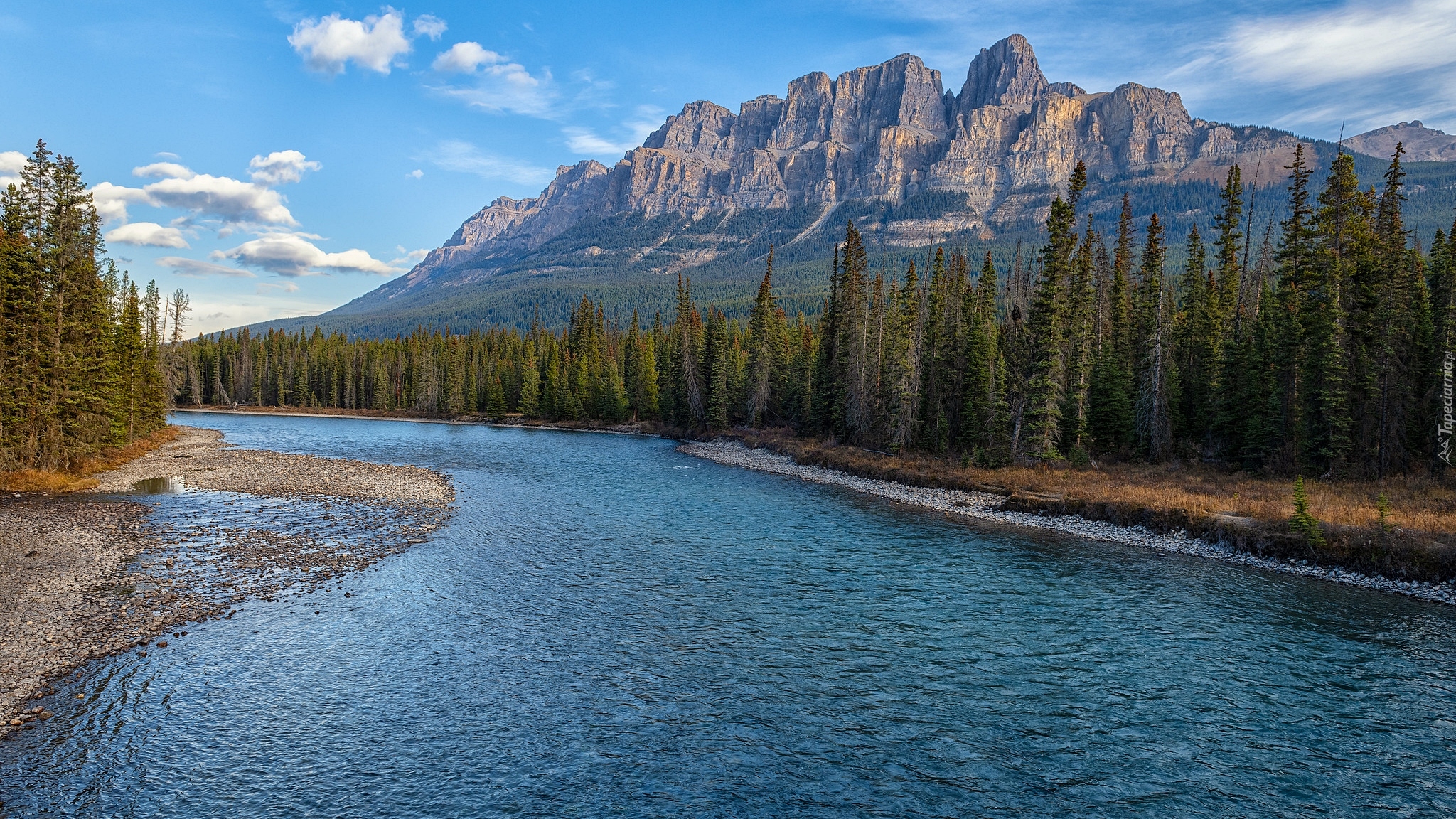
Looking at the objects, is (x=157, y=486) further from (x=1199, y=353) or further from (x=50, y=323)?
(x=1199, y=353)

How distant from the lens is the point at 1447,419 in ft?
114

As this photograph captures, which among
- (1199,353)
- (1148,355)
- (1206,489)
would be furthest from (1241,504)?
(1199,353)

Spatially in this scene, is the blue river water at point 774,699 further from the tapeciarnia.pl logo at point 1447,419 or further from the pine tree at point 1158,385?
the pine tree at point 1158,385

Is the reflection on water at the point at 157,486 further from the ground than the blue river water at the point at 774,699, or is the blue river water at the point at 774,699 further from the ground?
the reflection on water at the point at 157,486

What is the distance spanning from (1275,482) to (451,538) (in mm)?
41280

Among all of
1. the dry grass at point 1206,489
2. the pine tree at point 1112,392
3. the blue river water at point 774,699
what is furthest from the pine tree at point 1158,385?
the blue river water at point 774,699

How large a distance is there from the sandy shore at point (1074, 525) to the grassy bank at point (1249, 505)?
1.77 feet

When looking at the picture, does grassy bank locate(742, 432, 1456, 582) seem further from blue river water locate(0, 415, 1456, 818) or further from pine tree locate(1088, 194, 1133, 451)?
pine tree locate(1088, 194, 1133, 451)

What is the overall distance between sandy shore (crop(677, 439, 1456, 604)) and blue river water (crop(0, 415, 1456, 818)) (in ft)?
3.97

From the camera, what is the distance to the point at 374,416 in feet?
431

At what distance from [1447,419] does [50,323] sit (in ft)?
232

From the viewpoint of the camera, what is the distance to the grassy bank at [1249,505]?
2473 cm

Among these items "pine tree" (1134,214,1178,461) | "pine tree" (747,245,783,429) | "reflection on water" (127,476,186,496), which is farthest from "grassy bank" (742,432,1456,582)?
"reflection on water" (127,476,186,496)

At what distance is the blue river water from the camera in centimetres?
1176
